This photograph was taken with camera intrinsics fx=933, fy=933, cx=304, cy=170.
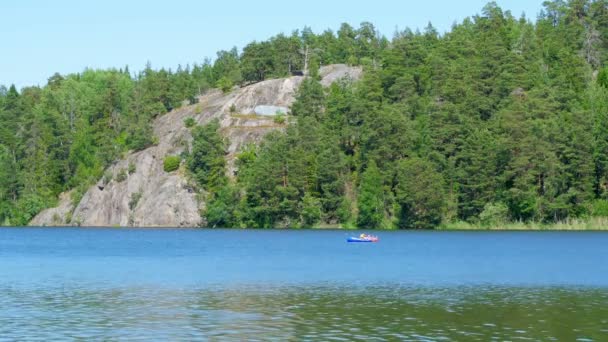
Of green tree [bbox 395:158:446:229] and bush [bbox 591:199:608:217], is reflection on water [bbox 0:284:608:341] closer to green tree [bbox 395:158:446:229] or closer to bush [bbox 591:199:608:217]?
bush [bbox 591:199:608:217]

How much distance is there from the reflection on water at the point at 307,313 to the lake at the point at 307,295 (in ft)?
0.24

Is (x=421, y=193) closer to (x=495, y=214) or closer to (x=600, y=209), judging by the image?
(x=495, y=214)

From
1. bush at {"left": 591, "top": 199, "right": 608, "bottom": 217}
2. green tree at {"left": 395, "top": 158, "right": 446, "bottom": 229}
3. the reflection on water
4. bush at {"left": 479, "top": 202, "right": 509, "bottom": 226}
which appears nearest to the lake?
the reflection on water

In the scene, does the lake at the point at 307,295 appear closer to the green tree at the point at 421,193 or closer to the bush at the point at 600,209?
the bush at the point at 600,209

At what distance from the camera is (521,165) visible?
18938cm

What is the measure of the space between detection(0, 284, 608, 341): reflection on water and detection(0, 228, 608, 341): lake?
0.07 m

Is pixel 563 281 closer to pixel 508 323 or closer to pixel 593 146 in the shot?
pixel 508 323

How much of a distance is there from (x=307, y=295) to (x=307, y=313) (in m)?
9.94

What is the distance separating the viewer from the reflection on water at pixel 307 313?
45.7 meters

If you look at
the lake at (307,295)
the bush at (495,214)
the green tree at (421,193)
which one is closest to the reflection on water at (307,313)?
the lake at (307,295)

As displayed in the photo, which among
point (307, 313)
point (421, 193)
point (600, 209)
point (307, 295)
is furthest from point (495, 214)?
point (307, 313)

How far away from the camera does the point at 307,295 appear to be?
2502 inches

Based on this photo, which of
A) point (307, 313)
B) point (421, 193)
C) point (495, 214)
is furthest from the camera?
point (421, 193)

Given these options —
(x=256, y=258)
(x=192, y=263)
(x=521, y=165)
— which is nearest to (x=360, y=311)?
(x=192, y=263)
